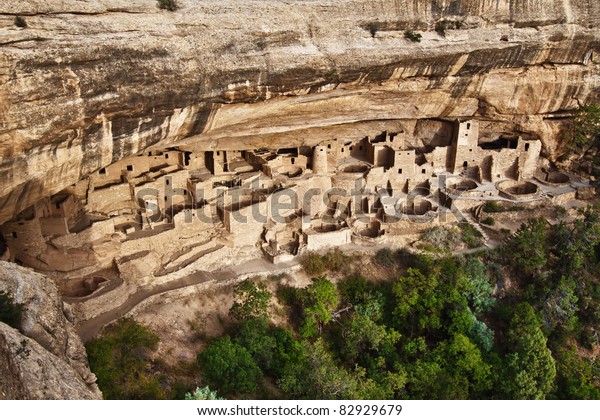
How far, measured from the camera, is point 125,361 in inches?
444

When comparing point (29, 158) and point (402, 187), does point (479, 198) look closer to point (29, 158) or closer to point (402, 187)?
point (402, 187)

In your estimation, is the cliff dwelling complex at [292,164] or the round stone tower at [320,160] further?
the round stone tower at [320,160]

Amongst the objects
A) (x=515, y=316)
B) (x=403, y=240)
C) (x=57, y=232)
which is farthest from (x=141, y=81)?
(x=515, y=316)

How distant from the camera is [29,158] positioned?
973 centimetres

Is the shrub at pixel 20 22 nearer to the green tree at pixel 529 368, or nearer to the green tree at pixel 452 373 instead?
the green tree at pixel 452 373

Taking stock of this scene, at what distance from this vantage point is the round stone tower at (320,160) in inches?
680

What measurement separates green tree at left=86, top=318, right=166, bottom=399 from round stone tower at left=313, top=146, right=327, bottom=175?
760 cm

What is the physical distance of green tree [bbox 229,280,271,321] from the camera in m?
13.6

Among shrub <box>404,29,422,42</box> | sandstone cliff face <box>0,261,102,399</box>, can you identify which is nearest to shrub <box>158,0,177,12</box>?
sandstone cliff face <box>0,261,102,399</box>

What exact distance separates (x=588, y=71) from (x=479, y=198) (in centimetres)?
531

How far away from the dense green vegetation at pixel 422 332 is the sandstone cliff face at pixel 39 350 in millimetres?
3033

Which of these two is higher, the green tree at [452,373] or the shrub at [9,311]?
the shrub at [9,311]

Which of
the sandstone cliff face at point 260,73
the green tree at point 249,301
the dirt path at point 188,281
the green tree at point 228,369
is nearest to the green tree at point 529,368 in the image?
the dirt path at point 188,281

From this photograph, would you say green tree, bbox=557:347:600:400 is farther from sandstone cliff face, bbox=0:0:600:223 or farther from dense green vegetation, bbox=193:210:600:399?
sandstone cliff face, bbox=0:0:600:223
